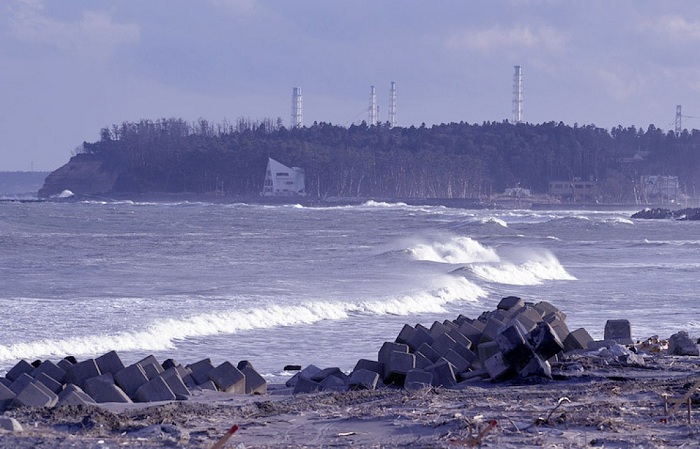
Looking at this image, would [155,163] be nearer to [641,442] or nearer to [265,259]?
[265,259]

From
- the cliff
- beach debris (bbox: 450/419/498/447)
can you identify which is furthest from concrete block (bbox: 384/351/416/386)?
the cliff

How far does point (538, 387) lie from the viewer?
9.32 m

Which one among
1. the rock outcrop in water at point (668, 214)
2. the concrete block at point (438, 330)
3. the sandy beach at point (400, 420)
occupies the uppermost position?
the sandy beach at point (400, 420)

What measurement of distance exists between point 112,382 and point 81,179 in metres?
161

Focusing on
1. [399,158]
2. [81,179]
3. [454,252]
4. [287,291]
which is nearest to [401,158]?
[399,158]

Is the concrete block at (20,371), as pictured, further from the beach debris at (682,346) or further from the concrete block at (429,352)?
the beach debris at (682,346)

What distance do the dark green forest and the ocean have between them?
111 m

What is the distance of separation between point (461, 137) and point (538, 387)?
173 meters

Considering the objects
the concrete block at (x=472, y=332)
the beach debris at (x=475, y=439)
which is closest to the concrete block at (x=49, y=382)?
the beach debris at (x=475, y=439)

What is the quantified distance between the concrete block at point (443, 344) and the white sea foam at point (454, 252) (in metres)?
23.2

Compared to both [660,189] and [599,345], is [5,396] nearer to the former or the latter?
[599,345]

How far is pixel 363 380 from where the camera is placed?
394 inches

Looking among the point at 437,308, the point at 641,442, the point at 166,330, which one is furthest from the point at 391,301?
the point at 641,442

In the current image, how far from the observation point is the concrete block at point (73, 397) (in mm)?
8791
